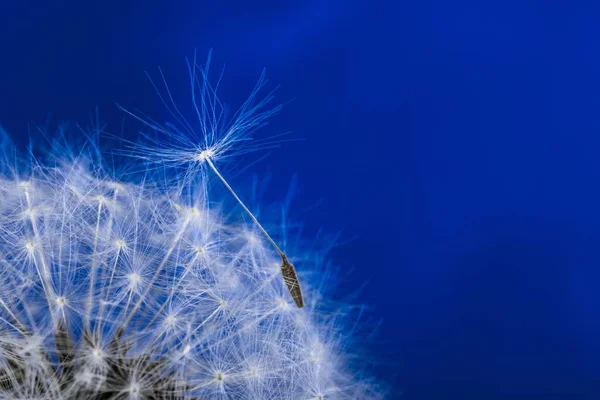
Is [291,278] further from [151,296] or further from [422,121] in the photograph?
[422,121]

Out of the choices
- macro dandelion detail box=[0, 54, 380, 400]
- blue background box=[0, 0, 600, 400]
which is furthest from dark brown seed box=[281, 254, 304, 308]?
blue background box=[0, 0, 600, 400]

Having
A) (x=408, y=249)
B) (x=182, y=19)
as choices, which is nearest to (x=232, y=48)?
(x=182, y=19)

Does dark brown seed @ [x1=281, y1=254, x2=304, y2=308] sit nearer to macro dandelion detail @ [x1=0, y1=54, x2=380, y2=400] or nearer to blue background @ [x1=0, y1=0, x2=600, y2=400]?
macro dandelion detail @ [x1=0, y1=54, x2=380, y2=400]

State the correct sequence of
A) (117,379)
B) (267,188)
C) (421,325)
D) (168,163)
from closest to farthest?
1. (117,379)
2. (168,163)
3. (267,188)
4. (421,325)

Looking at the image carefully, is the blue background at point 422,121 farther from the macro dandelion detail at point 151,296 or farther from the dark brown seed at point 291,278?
the dark brown seed at point 291,278

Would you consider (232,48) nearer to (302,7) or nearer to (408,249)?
(302,7)
